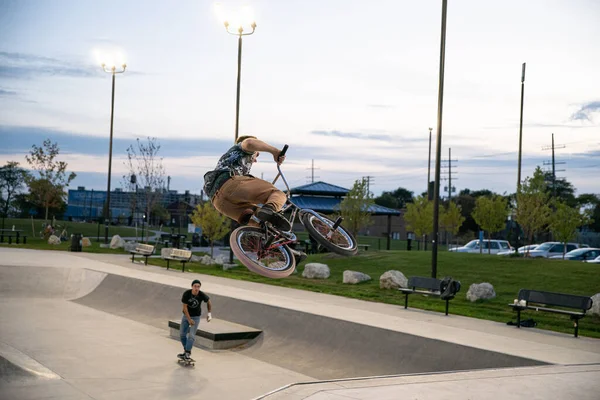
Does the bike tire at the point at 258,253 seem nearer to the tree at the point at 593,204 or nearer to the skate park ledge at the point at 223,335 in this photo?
the skate park ledge at the point at 223,335

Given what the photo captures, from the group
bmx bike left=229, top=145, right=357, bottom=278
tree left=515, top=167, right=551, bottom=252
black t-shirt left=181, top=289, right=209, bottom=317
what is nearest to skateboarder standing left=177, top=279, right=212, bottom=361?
black t-shirt left=181, top=289, right=209, bottom=317

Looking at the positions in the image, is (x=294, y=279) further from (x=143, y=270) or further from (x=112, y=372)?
(x=112, y=372)

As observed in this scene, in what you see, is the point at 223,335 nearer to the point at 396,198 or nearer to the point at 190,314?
the point at 190,314

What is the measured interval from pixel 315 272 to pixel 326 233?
21877 mm

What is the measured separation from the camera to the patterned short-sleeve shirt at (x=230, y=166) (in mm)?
7902

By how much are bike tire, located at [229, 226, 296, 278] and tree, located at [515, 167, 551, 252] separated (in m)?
27.1

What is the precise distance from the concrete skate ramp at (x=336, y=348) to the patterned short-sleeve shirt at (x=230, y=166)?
7886 millimetres

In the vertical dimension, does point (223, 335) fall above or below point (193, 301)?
Result: below

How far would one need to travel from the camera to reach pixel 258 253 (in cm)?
794

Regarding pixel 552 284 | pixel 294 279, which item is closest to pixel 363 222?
pixel 294 279

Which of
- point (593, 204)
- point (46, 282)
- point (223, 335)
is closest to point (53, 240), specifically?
point (46, 282)

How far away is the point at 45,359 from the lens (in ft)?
52.4

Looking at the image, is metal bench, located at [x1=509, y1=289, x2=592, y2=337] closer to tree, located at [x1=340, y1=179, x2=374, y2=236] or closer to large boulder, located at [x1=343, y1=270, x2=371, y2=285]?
large boulder, located at [x1=343, y1=270, x2=371, y2=285]

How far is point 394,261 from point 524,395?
76.9ft
